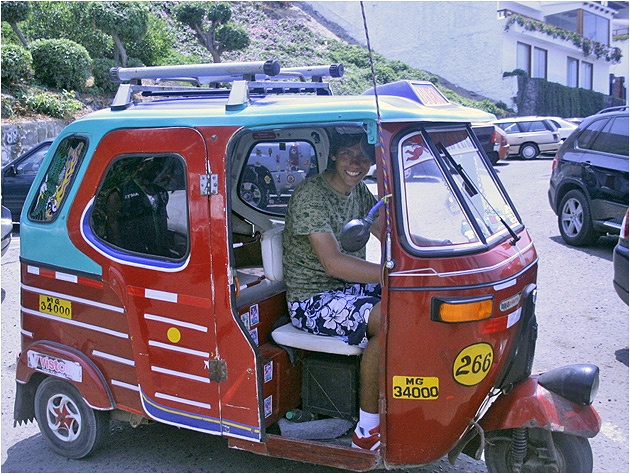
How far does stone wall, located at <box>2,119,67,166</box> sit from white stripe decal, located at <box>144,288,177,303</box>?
13.9 metres

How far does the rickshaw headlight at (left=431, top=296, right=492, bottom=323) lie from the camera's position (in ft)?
10.9

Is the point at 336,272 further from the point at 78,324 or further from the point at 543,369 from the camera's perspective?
the point at 543,369

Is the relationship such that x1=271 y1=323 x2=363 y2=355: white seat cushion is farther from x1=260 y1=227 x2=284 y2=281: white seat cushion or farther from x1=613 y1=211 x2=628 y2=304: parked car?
x1=613 y1=211 x2=628 y2=304: parked car

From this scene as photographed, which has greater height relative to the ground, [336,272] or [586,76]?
[336,272]

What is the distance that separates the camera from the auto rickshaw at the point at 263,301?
3416 mm

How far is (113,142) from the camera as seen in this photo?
13.0 ft

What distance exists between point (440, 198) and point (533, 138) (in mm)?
23422

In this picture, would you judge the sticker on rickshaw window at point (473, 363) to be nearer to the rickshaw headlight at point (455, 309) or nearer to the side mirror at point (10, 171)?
the rickshaw headlight at point (455, 309)

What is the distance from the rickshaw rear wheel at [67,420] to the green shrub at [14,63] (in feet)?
48.8

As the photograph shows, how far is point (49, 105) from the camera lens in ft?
57.5

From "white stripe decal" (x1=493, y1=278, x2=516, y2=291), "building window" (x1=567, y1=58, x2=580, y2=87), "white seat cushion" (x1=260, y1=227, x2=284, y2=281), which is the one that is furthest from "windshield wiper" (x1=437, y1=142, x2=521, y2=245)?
"building window" (x1=567, y1=58, x2=580, y2=87)

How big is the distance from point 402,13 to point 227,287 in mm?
40440

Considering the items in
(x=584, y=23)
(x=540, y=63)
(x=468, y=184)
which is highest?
(x=584, y=23)

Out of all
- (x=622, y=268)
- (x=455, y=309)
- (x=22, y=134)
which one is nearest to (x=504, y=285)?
(x=455, y=309)
